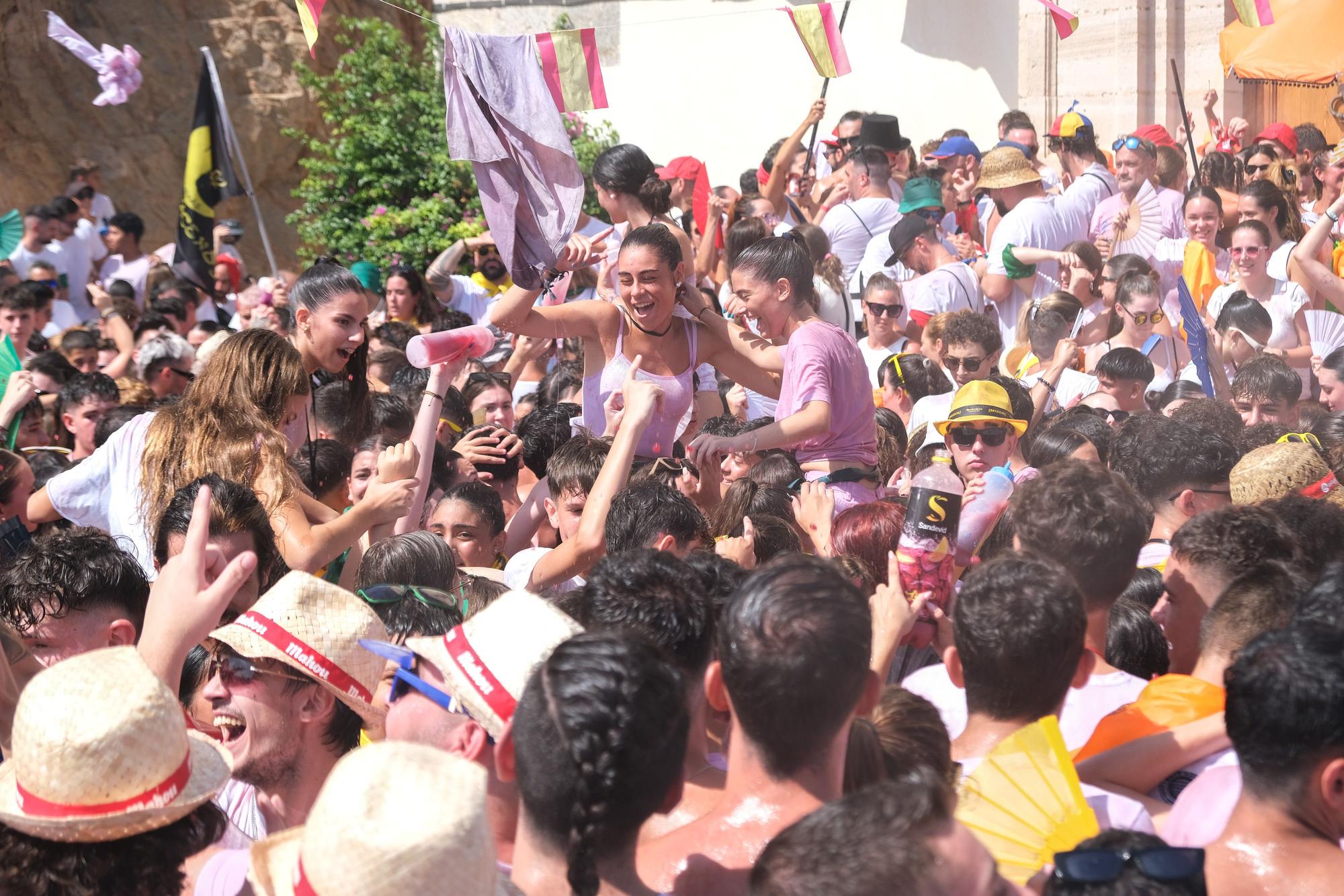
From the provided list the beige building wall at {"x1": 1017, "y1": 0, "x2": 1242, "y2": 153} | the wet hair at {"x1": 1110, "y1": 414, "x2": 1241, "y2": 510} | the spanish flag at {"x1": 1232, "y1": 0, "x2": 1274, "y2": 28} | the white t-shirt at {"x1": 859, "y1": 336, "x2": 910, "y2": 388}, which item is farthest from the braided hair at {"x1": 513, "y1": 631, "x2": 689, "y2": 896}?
the beige building wall at {"x1": 1017, "y1": 0, "x2": 1242, "y2": 153}

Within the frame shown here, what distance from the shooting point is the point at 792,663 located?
2348 mm

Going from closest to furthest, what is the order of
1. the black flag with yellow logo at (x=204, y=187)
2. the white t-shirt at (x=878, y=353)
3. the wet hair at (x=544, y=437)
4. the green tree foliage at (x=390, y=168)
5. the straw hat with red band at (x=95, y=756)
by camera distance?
the straw hat with red band at (x=95, y=756) < the wet hair at (x=544, y=437) < the white t-shirt at (x=878, y=353) < the black flag with yellow logo at (x=204, y=187) < the green tree foliage at (x=390, y=168)

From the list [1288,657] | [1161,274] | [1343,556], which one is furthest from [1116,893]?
[1161,274]

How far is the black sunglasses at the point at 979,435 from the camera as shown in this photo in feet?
16.9

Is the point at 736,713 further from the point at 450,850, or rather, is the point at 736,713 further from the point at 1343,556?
the point at 1343,556

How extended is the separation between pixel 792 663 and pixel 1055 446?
2942 mm

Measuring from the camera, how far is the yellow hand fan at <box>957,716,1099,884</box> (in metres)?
2.25

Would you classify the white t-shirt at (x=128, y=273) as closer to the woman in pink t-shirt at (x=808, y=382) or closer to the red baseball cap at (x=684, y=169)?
the red baseball cap at (x=684, y=169)

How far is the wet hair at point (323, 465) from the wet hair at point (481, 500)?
60 cm

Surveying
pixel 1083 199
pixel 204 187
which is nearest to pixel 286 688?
pixel 1083 199

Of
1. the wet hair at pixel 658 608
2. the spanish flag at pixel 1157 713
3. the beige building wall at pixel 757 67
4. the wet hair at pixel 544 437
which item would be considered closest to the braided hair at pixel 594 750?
the wet hair at pixel 658 608

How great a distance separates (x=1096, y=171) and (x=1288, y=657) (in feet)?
24.0

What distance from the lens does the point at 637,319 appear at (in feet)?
16.4

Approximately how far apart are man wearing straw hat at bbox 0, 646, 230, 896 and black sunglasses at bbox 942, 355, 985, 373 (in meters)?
4.78
